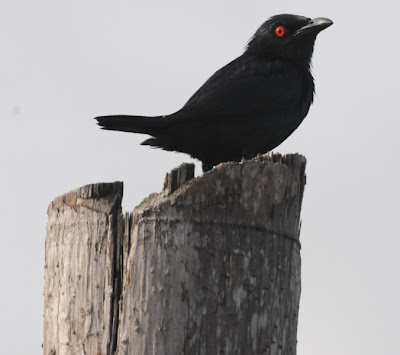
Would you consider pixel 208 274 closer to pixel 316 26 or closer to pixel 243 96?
pixel 243 96

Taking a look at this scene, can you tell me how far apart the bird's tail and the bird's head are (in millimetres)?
1532

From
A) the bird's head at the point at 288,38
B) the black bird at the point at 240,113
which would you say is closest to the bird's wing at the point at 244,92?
the black bird at the point at 240,113

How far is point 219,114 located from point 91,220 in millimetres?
2684

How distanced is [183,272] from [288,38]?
4154 millimetres

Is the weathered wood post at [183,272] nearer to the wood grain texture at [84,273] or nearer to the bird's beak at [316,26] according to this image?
the wood grain texture at [84,273]

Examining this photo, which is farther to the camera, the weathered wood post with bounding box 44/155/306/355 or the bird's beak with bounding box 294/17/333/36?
the bird's beak with bounding box 294/17/333/36

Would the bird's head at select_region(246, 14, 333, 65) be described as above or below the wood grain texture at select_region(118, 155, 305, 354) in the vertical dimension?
above

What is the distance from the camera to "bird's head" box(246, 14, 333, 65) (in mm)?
6457

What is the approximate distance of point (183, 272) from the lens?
9.07 ft

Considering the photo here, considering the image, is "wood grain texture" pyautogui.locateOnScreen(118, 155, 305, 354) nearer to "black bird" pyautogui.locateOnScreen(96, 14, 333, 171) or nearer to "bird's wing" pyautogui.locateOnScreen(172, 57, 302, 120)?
"black bird" pyautogui.locateOnScreen(96, 14, 333, 171)

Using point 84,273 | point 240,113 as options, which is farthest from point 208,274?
point 240,113

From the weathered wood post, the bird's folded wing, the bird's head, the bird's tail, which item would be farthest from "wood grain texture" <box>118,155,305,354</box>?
the bird's head

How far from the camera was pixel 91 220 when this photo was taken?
9.80 ft

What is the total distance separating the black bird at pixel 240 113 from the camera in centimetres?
546
